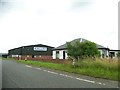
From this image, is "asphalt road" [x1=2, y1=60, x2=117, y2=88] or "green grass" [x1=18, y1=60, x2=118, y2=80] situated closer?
"asphalt road" [x1=2, y1=60, x2=117, y2=88]

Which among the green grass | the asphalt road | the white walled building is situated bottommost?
the asphalt road

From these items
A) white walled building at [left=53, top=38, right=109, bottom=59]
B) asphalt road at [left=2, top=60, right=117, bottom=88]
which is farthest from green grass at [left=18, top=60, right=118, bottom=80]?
white walled building at [left=53, top=38, right=109, bottom=59]

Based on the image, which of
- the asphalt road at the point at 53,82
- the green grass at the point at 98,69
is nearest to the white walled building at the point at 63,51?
the green grass at the point at 98,69

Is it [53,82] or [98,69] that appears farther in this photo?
[98,69]

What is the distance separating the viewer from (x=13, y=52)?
124750 mm

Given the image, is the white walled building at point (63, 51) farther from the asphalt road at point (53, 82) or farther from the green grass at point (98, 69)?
the asphalt road at point (53, 82)

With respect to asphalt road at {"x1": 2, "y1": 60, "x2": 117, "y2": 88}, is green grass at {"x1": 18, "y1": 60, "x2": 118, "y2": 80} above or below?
above

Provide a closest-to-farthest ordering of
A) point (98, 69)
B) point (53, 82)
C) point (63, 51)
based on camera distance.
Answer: point (53, 82) → point (98, 69) → point (63, 51)

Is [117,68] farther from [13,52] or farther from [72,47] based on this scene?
[13,52]

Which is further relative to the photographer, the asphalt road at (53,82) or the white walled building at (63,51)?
the white walled building at (63,51)

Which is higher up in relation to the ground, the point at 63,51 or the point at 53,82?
the point at 63,51

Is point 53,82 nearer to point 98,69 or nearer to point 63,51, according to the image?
point 98,69

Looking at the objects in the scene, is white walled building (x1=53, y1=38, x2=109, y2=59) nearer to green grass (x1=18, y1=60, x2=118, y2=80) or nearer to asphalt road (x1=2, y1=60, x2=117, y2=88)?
green grass (x1=18, y1=60, x2=118, y2=80)

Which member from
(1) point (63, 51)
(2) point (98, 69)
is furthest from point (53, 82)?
(1) point (63, 51)
